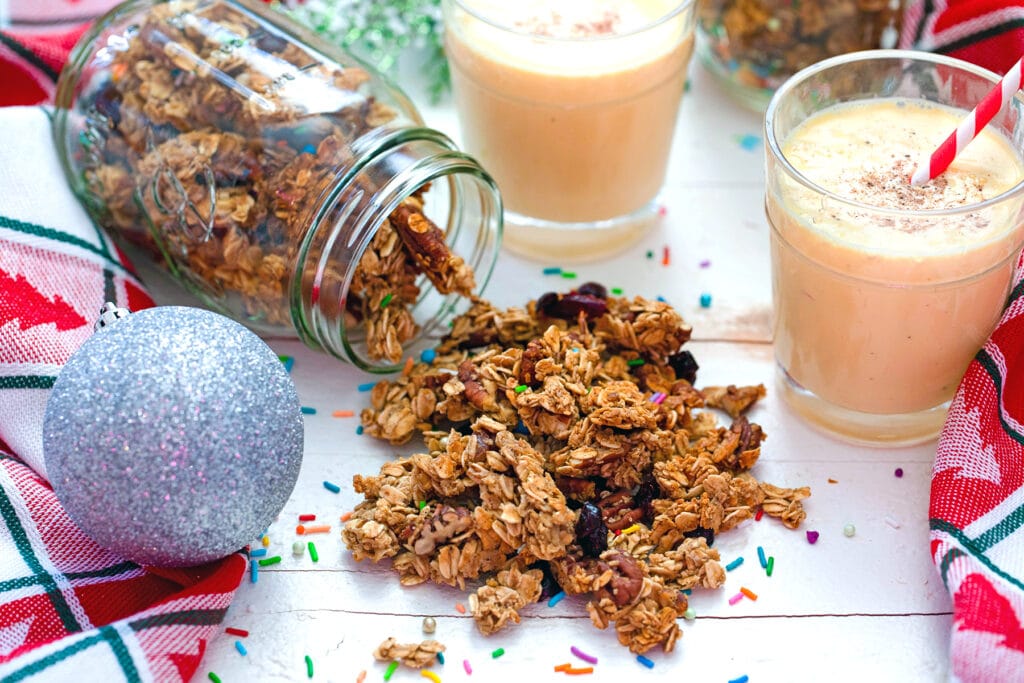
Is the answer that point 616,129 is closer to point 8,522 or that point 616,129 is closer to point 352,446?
point 352,446

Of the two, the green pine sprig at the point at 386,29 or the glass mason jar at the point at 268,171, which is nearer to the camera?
the glass mason jar at the point at 268,171

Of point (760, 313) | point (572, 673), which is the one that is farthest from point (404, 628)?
point (760, 313)

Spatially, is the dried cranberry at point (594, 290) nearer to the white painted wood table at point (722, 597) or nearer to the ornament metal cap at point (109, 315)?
the white painted wood table at point (722, 597)

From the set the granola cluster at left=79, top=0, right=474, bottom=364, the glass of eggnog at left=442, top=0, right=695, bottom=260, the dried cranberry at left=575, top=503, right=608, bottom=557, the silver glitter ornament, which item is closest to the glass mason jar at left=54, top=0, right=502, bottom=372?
the granola cluster at left=79, top=0, right=474, bottom=364

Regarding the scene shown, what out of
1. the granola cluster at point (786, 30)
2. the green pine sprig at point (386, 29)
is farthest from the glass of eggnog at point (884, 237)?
the green pine sprig at point (386, 29)

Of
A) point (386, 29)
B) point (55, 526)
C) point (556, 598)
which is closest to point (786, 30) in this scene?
point (386, 29)

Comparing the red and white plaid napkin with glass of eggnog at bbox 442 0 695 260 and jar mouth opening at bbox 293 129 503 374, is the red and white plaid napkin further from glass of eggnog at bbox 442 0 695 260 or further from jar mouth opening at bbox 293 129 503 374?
glass of eggnog at bbox 442 0 695 260
